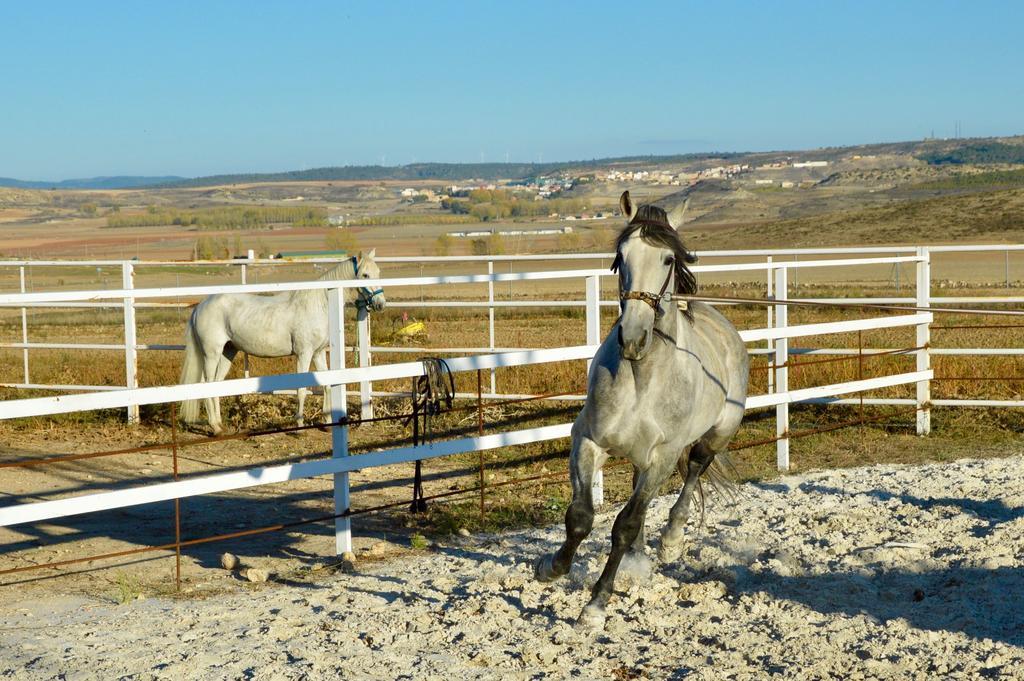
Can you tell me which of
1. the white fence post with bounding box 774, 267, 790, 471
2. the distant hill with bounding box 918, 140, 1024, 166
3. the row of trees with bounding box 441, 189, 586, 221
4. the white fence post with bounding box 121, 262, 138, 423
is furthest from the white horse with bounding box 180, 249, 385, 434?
the distant hill with bounding box 918, 140, 1024, 166

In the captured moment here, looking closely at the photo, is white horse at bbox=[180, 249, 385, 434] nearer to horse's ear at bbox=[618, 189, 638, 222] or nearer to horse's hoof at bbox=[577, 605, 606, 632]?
horse's ear at bbox=[618, 189, 638, 222]

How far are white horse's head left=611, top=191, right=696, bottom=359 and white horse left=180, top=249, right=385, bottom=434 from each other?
7.09 m

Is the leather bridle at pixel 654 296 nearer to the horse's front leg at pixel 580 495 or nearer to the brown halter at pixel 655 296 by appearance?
the brown halter at pixel 655 296

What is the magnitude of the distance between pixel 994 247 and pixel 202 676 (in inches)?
366

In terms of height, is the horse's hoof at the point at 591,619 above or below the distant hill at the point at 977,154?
below

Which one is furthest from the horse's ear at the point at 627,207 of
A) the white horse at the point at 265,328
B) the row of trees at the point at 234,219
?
the row of trees at the point at 234,219

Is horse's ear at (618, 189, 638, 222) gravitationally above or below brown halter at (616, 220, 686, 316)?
above

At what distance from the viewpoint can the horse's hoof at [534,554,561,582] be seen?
5637mm

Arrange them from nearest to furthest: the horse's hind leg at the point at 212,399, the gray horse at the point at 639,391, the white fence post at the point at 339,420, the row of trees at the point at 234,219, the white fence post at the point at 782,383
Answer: the gray horse at the point at 639,391
the white fence post at the point at 339,420
the white fence post at the point at 782,383
the horse's hind leg at the point at 212,399
the row of trees at the point at 234,219

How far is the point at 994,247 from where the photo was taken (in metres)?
11.4

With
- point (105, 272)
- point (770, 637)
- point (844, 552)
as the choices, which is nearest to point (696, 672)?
point (770, 637)

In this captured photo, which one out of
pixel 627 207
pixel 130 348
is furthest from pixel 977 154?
pixel 627 207

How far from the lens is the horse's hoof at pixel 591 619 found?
5227 millimetres

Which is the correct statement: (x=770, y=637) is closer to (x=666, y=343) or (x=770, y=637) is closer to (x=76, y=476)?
(x=666, y=343)
